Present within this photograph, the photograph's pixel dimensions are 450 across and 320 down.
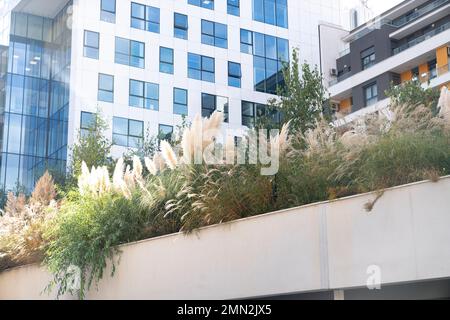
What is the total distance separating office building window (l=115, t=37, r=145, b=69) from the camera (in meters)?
25.4

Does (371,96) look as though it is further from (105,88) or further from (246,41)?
(105,88)

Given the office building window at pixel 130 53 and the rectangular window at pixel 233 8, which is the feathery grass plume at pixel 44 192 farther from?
the rectangular window at pixel 233 8

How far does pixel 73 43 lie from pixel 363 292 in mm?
21628

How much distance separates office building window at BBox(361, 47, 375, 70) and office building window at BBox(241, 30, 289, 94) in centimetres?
681

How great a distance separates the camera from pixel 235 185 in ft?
23.0

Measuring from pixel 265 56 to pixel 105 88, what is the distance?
285 inches

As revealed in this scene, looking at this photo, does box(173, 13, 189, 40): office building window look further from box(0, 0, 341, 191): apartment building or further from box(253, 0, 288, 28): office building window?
box(253, 0, 288, 28): office building window

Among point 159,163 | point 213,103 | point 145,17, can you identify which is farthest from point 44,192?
point 145,17

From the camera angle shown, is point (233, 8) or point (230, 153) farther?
point (233, 8)

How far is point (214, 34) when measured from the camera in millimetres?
27406

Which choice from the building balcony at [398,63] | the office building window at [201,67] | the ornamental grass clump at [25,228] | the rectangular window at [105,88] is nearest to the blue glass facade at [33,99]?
the rectangular window at [105,88]
